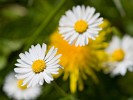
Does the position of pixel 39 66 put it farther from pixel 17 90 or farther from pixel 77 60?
pixel 17 90

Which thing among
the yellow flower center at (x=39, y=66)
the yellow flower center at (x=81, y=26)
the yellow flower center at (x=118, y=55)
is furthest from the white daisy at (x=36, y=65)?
the yellow flower center at (x=118, y=55)

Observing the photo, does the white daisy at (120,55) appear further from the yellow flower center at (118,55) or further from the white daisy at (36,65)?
the white daisy at (36,65)

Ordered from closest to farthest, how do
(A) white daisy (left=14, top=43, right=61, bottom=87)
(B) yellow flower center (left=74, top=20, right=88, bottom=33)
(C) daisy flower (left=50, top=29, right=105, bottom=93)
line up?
(A) white daisy (left=14, top=43, right=61, bottom=87)
(B) yellow flower center (left=74, top=20, right=88, bottom=33)
(C) daisy flower (left=50, top=29, right=105, bottom=93)

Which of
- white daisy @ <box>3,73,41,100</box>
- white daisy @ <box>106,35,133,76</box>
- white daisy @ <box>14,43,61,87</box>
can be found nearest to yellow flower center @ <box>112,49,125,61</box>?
white daisy @ <box>106,35,133,76</box>

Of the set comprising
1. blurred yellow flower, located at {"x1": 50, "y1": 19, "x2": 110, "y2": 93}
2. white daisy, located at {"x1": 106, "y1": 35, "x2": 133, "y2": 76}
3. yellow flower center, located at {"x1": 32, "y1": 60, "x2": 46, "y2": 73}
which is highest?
yellow flower center, located at {"x1": 32, "y1": 60, "x2": 46, "y2": 73}

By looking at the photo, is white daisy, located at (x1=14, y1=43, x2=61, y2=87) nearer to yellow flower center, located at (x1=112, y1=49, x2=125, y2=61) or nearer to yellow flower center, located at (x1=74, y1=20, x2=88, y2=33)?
yellow flower center, located at (x1=74, y1=20, x2=88, y2=33)

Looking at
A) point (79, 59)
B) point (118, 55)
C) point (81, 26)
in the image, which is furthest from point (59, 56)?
point (118, 55)

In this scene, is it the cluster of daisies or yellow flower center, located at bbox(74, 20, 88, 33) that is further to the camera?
yellow flower center, located at bbox(74, 20, 88, 33)

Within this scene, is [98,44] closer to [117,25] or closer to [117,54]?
[117,54]
